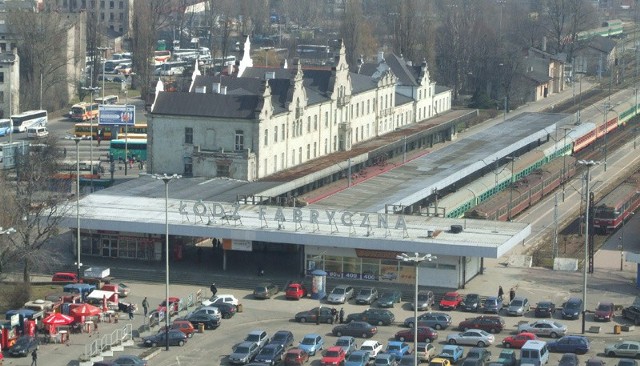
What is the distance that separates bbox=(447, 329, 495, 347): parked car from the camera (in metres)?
58.4

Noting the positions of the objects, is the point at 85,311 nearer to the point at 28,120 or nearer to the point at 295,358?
the point at 295,358

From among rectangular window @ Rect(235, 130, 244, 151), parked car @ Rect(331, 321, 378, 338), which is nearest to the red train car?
rectangular window @ Rect(235, 130, 244, 151)

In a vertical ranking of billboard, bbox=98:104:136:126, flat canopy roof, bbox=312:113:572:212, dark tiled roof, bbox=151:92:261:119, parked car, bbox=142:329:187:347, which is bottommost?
parked car, bbox=142:329:187:347

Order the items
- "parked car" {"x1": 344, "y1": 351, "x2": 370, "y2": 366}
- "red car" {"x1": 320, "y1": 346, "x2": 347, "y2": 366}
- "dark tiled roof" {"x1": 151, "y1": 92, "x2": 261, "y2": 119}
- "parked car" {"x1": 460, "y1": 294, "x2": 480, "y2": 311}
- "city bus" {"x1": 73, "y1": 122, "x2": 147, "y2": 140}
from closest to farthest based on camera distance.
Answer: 1. "parked car" {"x1": 344, "y1": 351, "x2": 370, "y2": 366}
2. "red car" {"x1": 320, "y1": 346, "x2": 347, "y2": 366}
3. "parked car" {"x1": 460, "y1": 294, "x2": 480, "y2": 311}
4. "dark tiled roof" {"x1": 151, "y1": 92, "x2": 261, "y2": 119}
5. "city bus" {"x1": 73, "y1": 122, "x2": 147, "y2": 140}

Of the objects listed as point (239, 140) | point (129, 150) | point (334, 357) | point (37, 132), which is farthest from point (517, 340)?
point (37, 132)

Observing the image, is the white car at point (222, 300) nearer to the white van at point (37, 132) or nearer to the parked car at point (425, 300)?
the parked car at point (425, 300)

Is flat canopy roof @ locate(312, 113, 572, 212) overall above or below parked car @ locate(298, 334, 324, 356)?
above

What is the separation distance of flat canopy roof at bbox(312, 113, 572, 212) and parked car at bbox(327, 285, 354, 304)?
11138mm

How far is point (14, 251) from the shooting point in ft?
220

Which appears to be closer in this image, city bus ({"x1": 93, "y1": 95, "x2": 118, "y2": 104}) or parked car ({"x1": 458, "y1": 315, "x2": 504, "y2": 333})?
parked car ({"x1": 458, "y1": 315, "x2": 504, "y2": 333})

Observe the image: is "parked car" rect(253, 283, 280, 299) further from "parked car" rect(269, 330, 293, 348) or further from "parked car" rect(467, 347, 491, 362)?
"parked car" rect(467, 347, 491, 362)

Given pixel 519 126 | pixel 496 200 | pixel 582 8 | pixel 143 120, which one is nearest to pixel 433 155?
pixel 496 200

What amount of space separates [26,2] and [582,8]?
75.0 m

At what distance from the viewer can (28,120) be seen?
379ft
